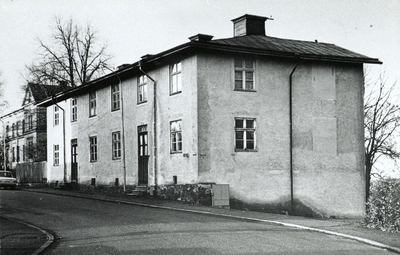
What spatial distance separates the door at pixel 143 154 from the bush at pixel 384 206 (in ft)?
44.7

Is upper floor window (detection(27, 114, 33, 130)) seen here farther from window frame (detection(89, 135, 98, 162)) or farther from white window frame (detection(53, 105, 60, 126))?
window frame (detection(89, 135, 98, 162))

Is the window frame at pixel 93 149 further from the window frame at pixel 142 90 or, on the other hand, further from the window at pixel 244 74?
the window at pixel 244 74

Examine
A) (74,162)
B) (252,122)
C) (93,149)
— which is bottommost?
(74,162)

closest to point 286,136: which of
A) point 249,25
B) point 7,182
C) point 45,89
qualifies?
point 249,25

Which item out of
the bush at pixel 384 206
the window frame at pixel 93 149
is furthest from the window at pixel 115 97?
the bush at pixel 384 206

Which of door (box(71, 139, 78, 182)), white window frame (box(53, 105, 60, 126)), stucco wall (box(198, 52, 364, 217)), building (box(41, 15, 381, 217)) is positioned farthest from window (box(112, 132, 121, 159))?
white window frame (box(53, 105, 60, 126))

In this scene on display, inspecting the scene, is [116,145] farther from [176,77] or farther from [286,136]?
[286,136]

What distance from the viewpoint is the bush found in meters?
13.3

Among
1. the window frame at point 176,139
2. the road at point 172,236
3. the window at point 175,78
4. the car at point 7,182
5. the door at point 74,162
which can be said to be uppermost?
the window at point 175,78

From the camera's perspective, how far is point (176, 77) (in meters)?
23.5

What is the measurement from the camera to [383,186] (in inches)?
539

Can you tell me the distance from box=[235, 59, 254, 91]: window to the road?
834 cm

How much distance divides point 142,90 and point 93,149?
7.26 meters

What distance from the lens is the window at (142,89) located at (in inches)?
1025
